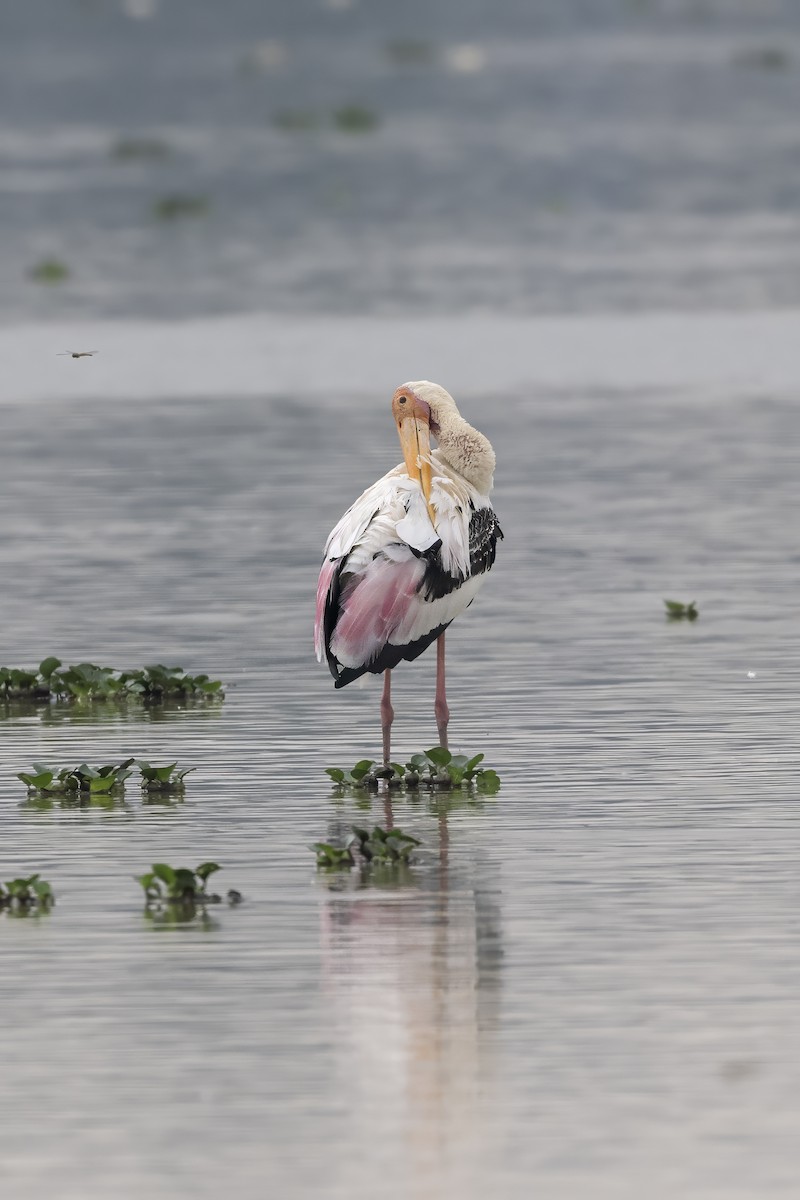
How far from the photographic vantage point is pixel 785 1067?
7.81 meters

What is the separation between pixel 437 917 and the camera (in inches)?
375

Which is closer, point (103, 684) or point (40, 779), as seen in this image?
point (40, 779)

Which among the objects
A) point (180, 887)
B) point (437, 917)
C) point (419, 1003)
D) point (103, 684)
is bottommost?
point (419, 1003)

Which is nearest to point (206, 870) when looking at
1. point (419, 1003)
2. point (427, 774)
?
point (419, 1003)

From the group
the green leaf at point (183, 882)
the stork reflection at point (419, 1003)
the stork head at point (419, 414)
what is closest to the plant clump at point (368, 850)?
the stork reflection at point (419, 1003)

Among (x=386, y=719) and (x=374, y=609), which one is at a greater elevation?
A: (x=374, y=609)

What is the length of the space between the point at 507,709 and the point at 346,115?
50.4 meters

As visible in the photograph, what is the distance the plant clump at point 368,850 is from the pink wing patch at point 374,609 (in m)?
2.20

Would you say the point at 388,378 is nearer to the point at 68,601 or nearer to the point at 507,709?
the point at 68,601

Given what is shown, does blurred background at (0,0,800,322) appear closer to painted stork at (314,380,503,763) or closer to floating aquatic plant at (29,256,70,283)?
floating aquatic plant at (29,256,70,283)

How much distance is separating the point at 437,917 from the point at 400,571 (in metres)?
3.20

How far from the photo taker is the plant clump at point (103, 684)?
14320 millimetres

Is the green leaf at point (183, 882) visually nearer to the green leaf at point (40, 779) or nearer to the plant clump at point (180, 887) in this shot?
the plant clump at point (180, 887)

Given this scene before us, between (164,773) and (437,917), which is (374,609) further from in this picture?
(437,917)
